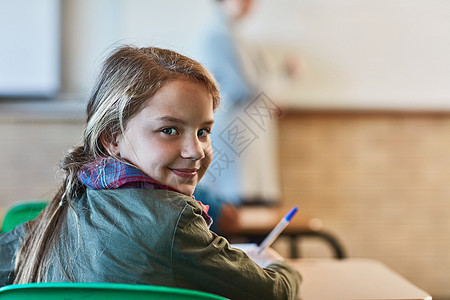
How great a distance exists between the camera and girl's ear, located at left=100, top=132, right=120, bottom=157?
3.42ft

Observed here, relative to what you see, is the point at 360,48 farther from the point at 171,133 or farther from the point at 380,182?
the point at 171,133

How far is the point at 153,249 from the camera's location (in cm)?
91

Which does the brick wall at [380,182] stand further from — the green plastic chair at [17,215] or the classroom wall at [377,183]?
the green plastic chair at [17,215]

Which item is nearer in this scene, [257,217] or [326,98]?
[257,217]

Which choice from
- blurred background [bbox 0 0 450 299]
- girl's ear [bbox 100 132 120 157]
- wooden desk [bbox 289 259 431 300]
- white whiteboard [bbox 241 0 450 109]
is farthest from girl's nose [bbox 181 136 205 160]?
white whiteboard [bbox 241 0 450 109]

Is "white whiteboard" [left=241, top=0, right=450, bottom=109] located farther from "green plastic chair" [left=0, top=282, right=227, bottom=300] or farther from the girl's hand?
"green plastic chair" [left=0, top=282, right=227, bottom=300]

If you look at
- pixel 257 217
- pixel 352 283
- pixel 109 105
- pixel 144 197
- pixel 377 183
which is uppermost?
pixel 109 105

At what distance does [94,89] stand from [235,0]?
2333 mm

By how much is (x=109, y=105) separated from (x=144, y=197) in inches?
7.1

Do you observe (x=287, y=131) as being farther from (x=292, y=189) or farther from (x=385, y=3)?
(x=385, y=3)

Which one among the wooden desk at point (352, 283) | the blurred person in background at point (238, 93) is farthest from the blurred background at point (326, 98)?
the wooden desk at point (352, 283)

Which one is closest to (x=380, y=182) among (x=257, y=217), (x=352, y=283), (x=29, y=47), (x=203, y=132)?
(x=257, y=217)

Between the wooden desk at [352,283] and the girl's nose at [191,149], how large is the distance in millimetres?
384

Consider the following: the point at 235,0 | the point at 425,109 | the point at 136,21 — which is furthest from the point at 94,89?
the point at 425,109
